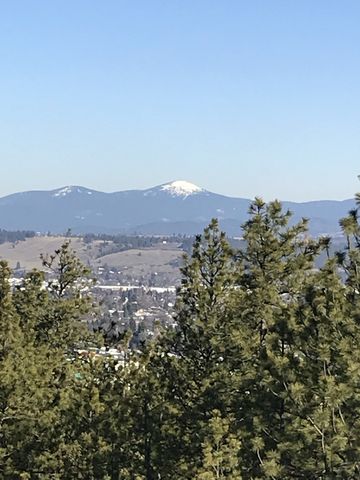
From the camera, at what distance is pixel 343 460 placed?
14508mm

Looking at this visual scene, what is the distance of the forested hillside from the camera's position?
15.0m

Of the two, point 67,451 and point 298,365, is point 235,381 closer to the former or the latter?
point 298,365

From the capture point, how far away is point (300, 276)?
21531 millimetres

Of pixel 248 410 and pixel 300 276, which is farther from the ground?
pixel 300 276

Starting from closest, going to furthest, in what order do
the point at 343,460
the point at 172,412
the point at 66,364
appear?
the point at 343,460, the point at 172,412, the point at 66,364

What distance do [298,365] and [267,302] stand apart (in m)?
5.05

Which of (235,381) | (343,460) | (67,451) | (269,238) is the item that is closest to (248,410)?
(235,381)

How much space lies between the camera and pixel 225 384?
65.4ft

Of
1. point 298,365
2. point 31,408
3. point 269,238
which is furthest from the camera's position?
point 31,408

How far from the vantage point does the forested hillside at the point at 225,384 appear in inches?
591

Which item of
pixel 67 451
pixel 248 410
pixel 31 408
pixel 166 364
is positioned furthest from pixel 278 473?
pixel 31 408

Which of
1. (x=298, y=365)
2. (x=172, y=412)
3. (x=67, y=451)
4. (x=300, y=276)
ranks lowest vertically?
(x=67, y=451)

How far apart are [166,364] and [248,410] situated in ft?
14.0

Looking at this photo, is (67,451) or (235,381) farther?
(67,451)
